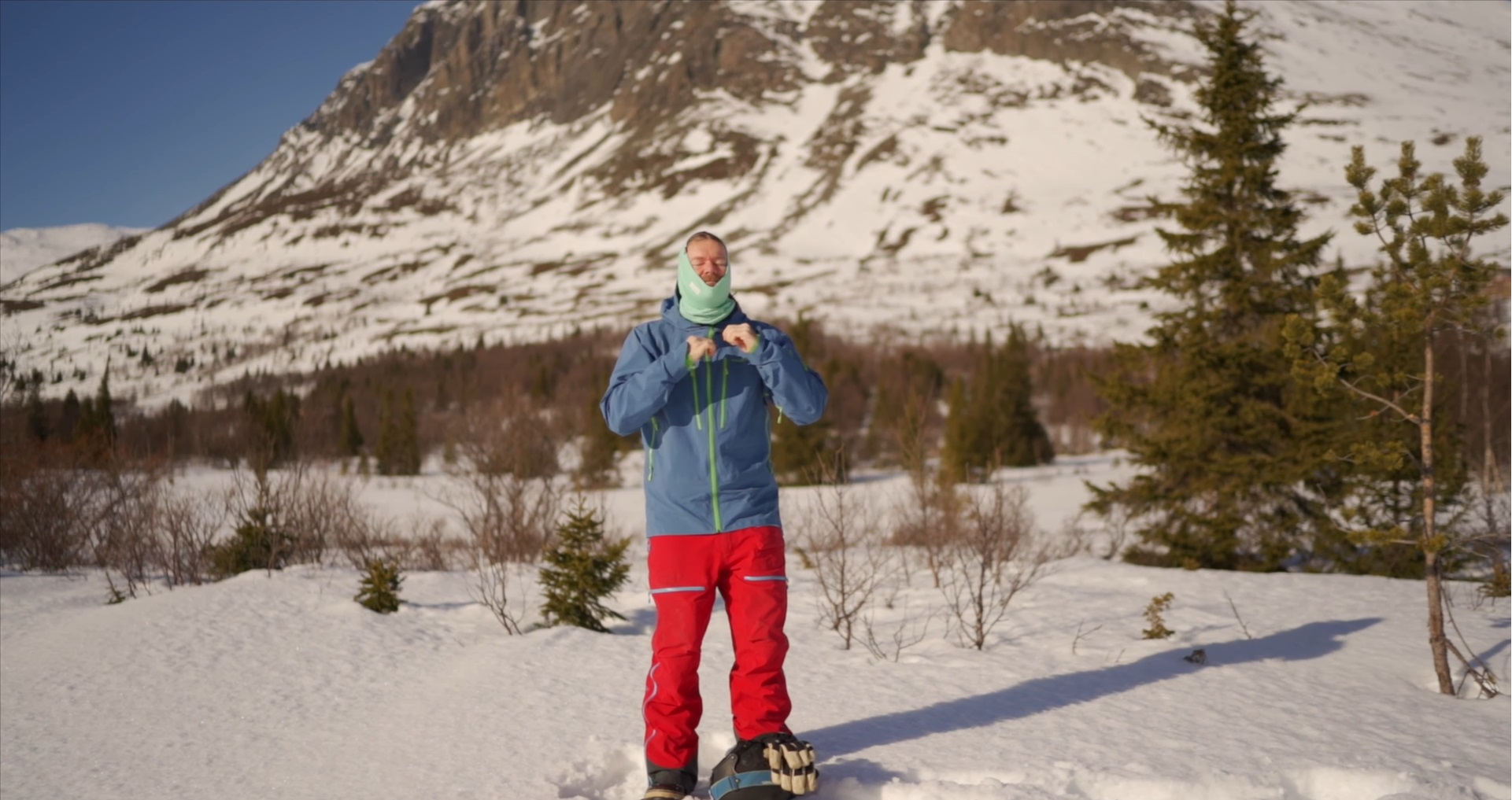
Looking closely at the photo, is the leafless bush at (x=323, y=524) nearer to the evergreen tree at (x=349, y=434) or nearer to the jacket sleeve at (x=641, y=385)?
the jacket sleeve at (x=641, y=385)

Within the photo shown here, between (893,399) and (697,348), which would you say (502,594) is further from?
(893,399)

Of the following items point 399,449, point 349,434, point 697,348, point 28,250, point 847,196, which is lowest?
point 399,449

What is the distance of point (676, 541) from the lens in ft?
10.1

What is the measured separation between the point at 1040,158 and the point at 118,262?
497ft

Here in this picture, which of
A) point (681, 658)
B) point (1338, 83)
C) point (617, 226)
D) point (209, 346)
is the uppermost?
point (1338, 83)

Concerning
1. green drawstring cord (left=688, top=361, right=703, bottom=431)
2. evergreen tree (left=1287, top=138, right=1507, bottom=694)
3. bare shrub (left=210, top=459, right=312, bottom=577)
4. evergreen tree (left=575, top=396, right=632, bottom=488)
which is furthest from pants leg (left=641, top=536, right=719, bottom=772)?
evergreen tree (left=575, top=396, right=632, bottom=488)

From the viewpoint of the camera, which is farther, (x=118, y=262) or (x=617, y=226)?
(x=118, y=262)

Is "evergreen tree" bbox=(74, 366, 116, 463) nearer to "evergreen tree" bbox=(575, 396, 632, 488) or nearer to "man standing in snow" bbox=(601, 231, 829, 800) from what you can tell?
"evergreen tree" bbox=(575, 396, 632, 488)

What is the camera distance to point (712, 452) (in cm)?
310

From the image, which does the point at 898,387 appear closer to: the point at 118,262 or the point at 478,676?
the point at 478,676

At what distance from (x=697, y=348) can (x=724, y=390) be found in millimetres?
259

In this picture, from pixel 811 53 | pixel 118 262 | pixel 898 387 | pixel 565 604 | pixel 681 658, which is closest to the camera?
pixel 681 658

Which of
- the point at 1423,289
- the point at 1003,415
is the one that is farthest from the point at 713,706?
the point at 1003,415

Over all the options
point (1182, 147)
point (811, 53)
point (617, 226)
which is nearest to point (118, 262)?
point (617, 226)
